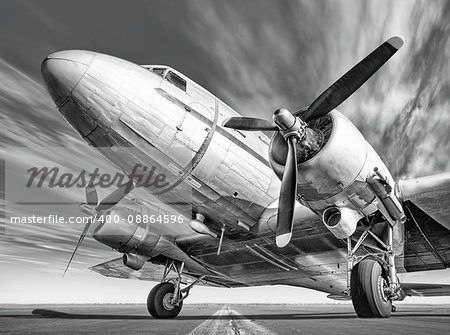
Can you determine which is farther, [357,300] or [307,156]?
[307,156]

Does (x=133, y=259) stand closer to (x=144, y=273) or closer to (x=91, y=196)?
(x=91, y=196)

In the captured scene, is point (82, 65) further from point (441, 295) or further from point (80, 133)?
point (441, 295)

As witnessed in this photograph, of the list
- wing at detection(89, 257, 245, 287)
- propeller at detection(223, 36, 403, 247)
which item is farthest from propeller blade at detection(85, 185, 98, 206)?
propeller at detection(223, 36, 403, 247)

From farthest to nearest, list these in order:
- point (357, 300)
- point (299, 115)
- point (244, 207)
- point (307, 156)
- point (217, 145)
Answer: point (244, 207)
point (217, 145)
point (299, 115)
point (307, 156)
point (357, 300)

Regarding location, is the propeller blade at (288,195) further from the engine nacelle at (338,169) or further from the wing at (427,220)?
the wing at (427,220)

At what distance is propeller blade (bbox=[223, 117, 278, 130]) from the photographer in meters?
7.64

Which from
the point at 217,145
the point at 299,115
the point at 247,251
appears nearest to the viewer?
the point at 299,115

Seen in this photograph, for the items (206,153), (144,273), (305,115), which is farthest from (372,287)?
(144,273)

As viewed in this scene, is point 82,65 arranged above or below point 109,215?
above

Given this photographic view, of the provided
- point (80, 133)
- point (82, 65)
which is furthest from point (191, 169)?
point (82, 65)

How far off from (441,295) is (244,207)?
1364 cm

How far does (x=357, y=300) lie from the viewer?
669 cm

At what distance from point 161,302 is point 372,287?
8.71 m

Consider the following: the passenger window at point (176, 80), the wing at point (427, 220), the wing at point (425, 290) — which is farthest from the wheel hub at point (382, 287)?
the wing at point (425, 290)
